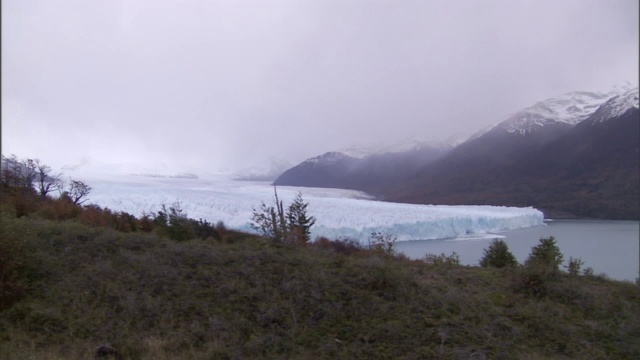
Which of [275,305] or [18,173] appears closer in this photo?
[275,305]

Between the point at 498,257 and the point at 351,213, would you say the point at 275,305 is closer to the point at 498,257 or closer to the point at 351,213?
the point at 498,257

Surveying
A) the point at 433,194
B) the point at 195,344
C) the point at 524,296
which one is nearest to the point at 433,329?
the point at 524,296

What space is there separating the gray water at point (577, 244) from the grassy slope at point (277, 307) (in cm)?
1361

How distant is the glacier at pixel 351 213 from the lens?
1033 inches

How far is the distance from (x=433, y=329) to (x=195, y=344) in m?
2.97

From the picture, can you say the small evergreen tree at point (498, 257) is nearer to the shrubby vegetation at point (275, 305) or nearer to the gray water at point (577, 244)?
the shrubby vegetation at point (275, 305)

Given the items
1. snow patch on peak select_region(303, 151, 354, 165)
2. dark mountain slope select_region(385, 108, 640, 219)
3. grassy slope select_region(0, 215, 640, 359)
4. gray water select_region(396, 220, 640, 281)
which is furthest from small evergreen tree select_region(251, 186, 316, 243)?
snow patch on peak select_region(303, 151, 354, 165)

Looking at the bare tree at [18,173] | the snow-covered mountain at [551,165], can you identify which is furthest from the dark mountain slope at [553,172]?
the bare tree at [18,173]

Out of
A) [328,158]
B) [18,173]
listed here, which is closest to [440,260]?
[18,173]

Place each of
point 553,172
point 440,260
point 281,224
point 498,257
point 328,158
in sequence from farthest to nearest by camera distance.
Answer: point 328,158 < point 553,172 < point 281,224 < point 498,257 < point 440,260

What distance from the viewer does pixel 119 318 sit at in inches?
254

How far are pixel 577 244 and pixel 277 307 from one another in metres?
22.9

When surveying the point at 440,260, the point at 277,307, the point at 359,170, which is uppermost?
the point at 359,170

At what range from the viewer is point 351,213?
2956 centimetres
